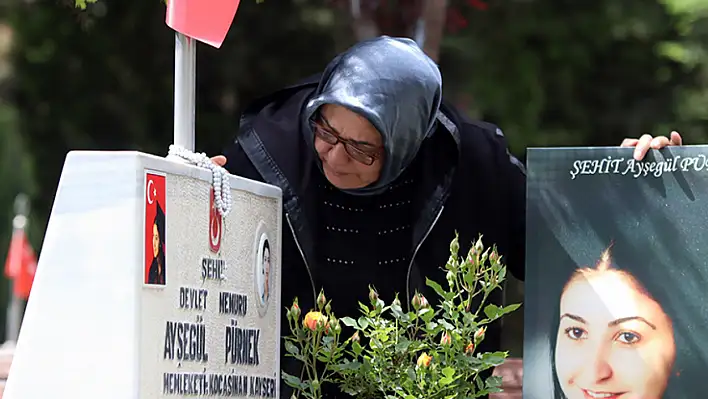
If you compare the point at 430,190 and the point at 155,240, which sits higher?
the point at 430,190

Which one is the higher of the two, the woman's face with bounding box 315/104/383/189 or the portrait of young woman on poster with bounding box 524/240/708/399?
the woman's face with bounding box 315/104/383/189

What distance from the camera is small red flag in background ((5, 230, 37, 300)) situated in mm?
8336

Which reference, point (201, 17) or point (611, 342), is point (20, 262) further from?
point (611, 342)

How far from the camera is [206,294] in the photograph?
2223mm

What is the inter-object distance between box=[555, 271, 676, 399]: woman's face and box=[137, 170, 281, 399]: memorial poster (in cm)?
56

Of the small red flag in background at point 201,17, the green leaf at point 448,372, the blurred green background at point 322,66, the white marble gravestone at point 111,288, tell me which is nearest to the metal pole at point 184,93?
the small red flag in background at point 201,17

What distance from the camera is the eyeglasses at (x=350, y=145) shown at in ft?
8.10

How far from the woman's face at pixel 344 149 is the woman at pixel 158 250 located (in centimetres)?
51

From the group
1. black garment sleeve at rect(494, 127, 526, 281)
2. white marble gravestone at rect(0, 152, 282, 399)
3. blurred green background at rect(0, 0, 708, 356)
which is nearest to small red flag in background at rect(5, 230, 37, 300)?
blurred green background at rect(0, 0, 708, 356)

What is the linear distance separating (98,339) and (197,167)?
14.8 inches

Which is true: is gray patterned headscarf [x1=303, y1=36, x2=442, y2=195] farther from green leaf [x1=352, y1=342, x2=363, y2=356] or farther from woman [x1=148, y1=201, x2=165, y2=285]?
woman [x1=148, y1=201, x2=165, y2=285]

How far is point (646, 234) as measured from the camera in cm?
238

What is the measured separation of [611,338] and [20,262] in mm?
6590

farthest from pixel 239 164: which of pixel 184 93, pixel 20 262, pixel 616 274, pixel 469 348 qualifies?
pixel 20 262
